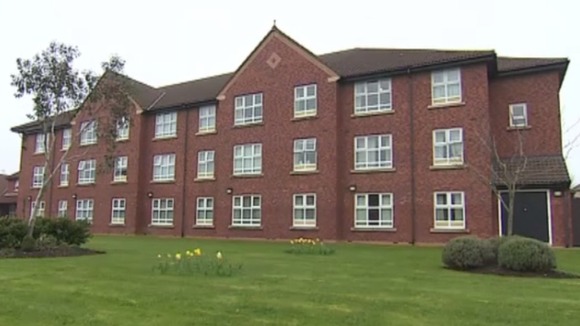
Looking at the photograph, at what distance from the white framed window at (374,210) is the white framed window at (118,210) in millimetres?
17761

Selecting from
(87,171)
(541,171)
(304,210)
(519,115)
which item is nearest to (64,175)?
(87,171)

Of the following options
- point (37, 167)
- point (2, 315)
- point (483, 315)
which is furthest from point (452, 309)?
point (37, 167)

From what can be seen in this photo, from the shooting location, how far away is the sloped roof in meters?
23.1

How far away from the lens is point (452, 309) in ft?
26.5

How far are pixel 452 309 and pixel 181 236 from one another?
27171 mm

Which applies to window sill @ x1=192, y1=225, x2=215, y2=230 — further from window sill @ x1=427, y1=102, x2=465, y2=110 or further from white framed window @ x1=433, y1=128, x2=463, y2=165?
window sill @ x1=427, y1=102, x2=465, y2=110

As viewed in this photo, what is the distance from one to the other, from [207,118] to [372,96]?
Answer: 11.6 m

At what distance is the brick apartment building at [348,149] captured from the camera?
2466 centimetres

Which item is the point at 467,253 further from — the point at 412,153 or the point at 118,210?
the point at 118,210

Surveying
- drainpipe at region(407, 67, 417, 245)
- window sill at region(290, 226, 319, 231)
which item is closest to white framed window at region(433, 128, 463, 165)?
drainpipe at region(407, 67, 417, 245)

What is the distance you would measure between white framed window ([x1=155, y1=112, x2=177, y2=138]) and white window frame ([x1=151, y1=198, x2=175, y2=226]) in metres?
4.52

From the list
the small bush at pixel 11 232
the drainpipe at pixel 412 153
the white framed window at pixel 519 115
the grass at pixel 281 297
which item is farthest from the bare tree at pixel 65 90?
the white framed window at pixel 519 115

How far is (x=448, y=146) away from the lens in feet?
83.3

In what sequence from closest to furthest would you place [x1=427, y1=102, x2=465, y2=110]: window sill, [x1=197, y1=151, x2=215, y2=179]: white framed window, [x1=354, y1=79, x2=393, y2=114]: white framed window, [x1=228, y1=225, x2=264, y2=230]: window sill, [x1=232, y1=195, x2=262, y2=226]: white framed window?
1. [x1=427, y1=102, x2=465, y2=110]: window sill
2. [x1=354, y1=79, x2=393, y2=114]: white framed window
3. [x1=228, y1=225, x2=264, y2=230]: window sill
4. [x1=232, y1=195, x2=262, y2=226]: white framed window
5. [x1=197, y1=151, x2=215, y2=179]: white framed window
